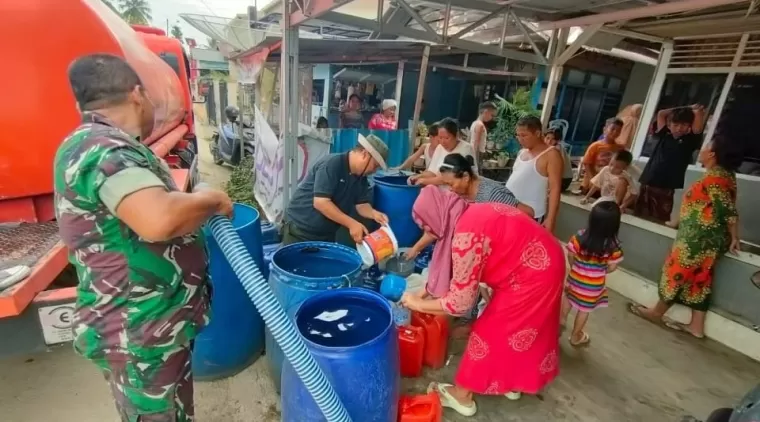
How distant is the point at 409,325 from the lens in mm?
2561

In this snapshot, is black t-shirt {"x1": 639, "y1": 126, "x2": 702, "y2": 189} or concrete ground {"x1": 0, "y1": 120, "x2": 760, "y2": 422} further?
black t-shirt {"x1": 639, "y1": 126, "x2": 702, "y2": 189}

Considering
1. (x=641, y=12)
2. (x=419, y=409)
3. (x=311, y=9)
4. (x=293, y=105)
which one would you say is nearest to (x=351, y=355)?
(x=419, y=409)

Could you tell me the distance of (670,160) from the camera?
436 cm

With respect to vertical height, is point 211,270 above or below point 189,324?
below

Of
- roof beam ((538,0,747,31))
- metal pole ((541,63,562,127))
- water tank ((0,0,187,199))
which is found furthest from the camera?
metal pole ((541,63,562,127))

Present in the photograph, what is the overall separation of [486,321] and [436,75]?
33.1 feet

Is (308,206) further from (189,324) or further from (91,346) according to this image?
(91,346)

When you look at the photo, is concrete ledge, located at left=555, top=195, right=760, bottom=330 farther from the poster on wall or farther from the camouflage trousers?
the camouflage trousers

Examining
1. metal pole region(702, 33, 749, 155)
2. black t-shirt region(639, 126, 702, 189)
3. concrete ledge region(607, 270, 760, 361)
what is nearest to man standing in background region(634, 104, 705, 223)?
black t-shirt region(639, 126, 702, 189)

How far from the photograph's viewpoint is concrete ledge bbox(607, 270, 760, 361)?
3182 mm

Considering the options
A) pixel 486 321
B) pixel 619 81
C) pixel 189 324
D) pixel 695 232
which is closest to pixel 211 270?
pixel 189 324

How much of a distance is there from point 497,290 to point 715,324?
2753mm

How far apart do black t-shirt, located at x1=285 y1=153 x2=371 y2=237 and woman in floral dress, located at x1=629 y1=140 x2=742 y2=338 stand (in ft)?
9.07

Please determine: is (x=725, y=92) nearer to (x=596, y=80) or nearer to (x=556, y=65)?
(x=556, y=65)
